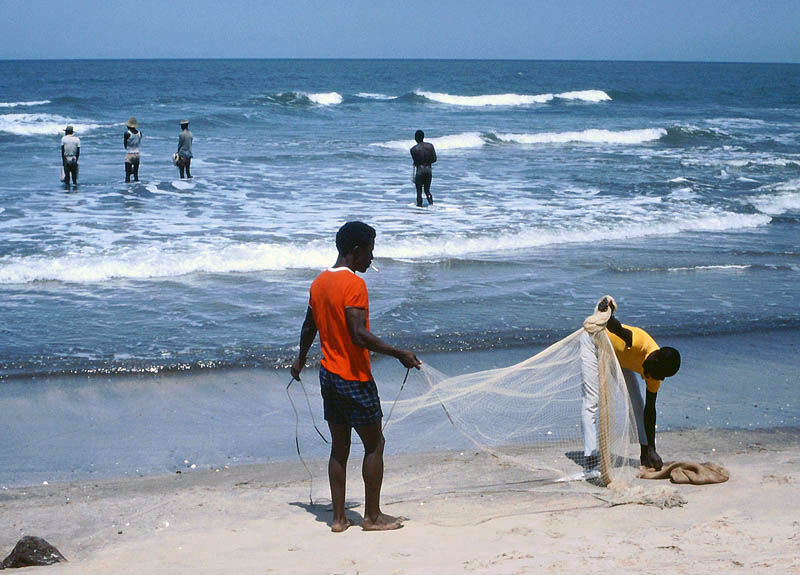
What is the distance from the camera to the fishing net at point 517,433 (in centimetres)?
513

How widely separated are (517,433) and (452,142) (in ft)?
80.7

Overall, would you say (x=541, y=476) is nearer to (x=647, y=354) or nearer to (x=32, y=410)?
(x=647, y=354)

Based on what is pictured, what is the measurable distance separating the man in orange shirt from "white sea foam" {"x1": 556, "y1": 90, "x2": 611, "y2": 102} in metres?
61.0

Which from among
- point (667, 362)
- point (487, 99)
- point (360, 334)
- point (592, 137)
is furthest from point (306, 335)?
point (487, 99)

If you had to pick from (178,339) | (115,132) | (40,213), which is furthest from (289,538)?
(115,132)

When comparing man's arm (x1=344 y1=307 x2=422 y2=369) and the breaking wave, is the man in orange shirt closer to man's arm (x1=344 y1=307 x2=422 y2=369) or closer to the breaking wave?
man's arm (x1=344 y1=307 x2=422 y2=369)

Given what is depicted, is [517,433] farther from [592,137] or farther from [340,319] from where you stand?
[592,137]

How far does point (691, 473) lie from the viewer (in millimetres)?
5105

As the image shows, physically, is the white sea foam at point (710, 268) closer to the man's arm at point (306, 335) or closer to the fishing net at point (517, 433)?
the fishing net at point (517, 433)

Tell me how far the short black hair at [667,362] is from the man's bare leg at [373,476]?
69.9 inches

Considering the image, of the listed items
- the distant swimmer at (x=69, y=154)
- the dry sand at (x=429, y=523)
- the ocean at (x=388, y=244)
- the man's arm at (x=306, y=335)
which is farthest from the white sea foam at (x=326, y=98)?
the man's arm at (x=306, y=335)

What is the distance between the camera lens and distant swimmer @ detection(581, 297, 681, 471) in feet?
16.8

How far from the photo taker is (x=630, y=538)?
4.18 m

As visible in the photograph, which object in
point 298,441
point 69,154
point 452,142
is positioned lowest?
point 298,441
